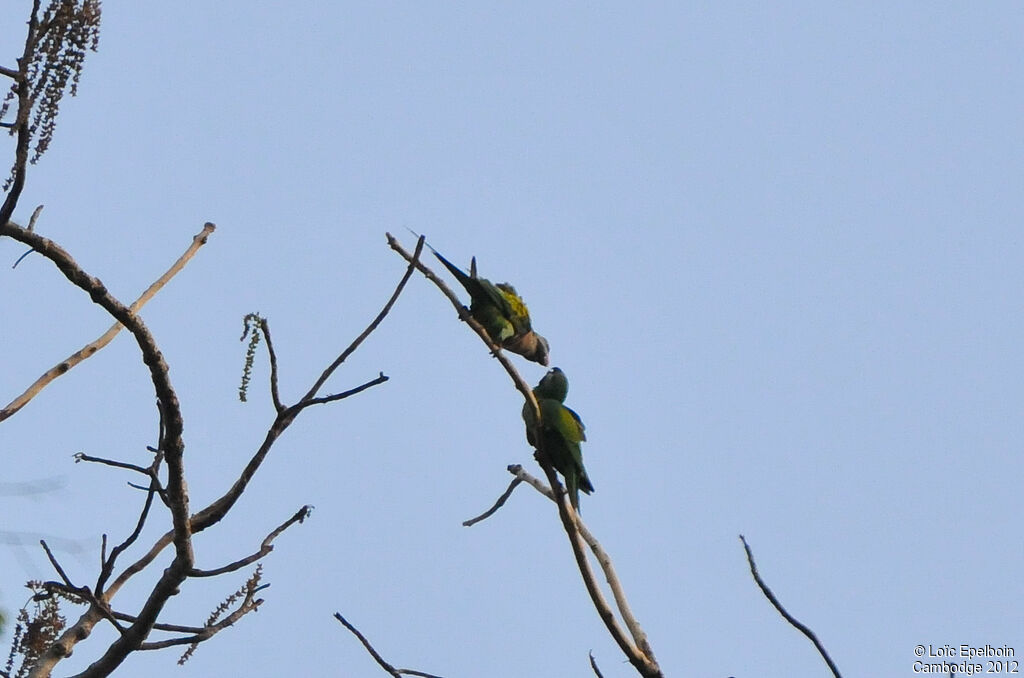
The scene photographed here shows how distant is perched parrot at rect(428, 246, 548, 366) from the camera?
8914 millimetres

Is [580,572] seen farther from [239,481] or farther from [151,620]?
[151,620]

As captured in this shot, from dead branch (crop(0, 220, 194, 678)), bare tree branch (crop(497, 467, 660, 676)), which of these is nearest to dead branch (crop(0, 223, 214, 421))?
dead branch (crop(0, 220, 194, 678))

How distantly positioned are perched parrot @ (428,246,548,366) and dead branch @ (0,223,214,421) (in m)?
2.89

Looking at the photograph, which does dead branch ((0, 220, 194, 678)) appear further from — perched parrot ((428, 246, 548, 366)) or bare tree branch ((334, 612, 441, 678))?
perched parrot ((428, 246, 548, 366))

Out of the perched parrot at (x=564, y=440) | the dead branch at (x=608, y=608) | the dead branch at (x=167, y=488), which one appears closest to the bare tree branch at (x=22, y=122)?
the dead branch at (x=167, y=488)

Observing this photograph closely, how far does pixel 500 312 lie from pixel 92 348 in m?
4.15

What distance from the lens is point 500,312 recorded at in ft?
30.0

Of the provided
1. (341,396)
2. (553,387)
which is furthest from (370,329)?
(553,387)

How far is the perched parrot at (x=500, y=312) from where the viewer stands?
891 centimetres

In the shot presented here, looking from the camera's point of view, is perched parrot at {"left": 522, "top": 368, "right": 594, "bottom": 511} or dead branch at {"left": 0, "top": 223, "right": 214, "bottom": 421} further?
perched parrot at {"left": 522, "top": 368, "right": 594, "bottom": 511}

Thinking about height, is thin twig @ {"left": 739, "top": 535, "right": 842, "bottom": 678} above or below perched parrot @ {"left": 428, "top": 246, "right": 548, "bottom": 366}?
below

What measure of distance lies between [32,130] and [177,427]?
1396 mm

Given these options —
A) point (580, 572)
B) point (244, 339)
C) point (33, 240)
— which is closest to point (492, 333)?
point (244, 339)

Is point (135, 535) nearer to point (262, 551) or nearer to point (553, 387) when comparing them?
point (262, 551)
